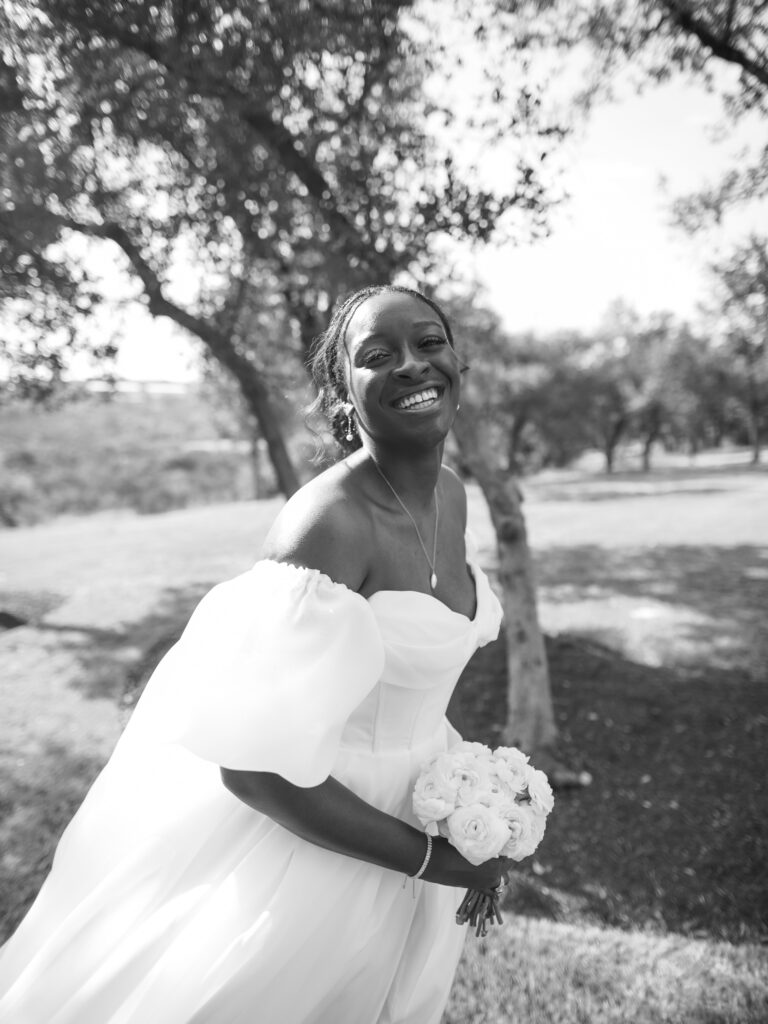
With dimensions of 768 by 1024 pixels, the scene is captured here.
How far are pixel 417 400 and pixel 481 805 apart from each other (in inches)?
46.6

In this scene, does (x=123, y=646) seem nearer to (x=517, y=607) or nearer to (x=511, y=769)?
(x=517, y=607)

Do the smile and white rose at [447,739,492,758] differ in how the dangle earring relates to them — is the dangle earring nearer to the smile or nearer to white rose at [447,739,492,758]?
the smile

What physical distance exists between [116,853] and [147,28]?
16.8ft

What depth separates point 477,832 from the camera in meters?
1.77

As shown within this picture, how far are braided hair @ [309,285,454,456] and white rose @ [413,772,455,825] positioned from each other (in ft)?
4.11

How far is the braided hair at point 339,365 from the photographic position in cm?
216

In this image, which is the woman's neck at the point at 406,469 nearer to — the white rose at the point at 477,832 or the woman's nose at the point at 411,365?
the woman's nose at the point at 411,365

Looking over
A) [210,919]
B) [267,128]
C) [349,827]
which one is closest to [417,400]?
[349,827]

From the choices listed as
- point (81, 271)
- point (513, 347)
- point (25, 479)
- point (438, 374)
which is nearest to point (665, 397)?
point (513, 347)

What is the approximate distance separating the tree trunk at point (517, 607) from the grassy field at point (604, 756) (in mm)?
429

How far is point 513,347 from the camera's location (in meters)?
40.1

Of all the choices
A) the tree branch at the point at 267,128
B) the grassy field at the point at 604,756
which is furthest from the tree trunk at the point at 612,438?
the tree branch at the point at 267,128

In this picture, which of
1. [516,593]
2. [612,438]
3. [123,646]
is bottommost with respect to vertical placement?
[612,438]

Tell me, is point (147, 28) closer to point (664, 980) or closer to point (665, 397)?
point (664, 980)
